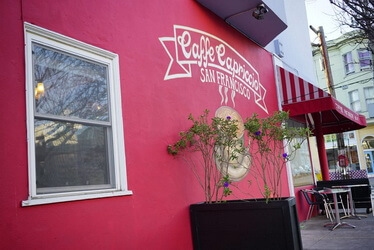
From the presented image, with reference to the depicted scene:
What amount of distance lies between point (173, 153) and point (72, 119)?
1654mm

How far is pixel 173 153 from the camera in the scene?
17.1ft

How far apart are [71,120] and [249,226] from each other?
2.51 metres

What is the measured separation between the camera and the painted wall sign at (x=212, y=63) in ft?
19.0

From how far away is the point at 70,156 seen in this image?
3.90 meters

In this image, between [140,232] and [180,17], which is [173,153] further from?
[180,17]

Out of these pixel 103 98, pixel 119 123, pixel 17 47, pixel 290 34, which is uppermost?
pixel 290 34

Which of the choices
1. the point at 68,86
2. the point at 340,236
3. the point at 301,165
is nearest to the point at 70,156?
the point at 68,86

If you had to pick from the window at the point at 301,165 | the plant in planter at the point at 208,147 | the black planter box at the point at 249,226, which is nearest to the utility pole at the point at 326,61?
the window at the point at 301,165

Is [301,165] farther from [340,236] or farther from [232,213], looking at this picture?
[232,213]

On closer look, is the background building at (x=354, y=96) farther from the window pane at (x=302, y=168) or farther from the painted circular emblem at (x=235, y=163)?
the painted circular emblem at (x=235, y=163)

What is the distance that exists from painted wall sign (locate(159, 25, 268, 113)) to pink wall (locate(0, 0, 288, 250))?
138mm

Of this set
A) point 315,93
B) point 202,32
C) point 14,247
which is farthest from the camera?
point 315,93

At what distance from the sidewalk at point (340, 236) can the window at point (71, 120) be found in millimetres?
4136

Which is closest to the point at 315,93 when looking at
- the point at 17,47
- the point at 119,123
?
the point at 119,123
